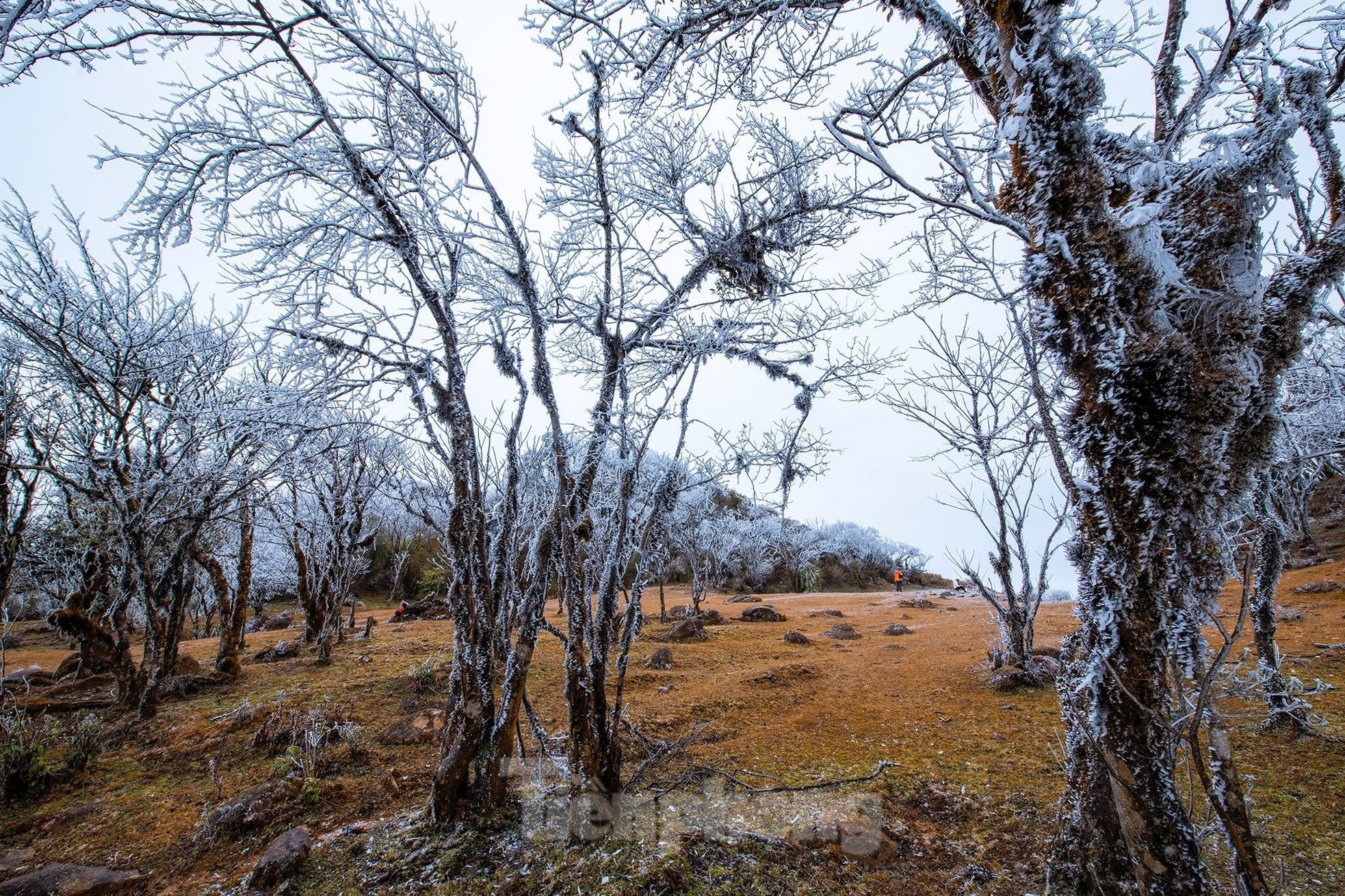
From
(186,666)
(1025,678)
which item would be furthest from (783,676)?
(186,666)

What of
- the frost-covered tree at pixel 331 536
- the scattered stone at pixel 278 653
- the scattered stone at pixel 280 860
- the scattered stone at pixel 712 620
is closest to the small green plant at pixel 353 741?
the scattered stone at pixel 280 860

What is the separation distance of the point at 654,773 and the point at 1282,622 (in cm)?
1244

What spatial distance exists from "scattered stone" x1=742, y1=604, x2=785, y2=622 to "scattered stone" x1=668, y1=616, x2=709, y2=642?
3773mm

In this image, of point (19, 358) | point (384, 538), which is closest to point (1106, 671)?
point (19, 358)

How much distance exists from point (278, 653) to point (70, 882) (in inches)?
311

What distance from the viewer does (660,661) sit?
7922mm

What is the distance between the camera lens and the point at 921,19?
2338mm

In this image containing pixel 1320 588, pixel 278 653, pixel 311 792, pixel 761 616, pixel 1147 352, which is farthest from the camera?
pixel 761 616

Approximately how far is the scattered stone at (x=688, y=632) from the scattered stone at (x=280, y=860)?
824 cm

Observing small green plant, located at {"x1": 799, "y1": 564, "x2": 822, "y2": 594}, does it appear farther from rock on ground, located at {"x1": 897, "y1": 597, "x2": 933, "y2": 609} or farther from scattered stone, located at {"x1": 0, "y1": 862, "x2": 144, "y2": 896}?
scattered stone, located at {"x1": 0, "y1": 862, "x2": 144, "y2": 896}

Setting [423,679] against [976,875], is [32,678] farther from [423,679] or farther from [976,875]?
[976,875]

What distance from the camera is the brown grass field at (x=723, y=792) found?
2.73 metres

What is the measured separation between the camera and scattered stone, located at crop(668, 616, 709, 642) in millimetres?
10844

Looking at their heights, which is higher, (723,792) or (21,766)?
(21,766)
